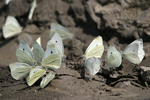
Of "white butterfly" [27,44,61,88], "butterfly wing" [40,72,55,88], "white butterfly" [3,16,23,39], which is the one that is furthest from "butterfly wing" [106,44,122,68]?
"white butterfly" [3,16,23,39]

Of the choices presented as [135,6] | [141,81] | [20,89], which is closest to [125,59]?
[141,81]

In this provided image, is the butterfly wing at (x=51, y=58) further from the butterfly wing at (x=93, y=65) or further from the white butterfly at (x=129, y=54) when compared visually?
the white butterfly at (x=129, y=54)

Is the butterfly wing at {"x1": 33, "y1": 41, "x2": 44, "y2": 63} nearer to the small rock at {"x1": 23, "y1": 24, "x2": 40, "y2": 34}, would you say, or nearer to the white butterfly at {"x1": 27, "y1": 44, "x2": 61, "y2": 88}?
the white butterfly at {"x1": 27, "y1": 44, "x2": 61, "y2": 88}

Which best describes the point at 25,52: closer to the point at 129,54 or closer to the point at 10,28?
the point at 129,54

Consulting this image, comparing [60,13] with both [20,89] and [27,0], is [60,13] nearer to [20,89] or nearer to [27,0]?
[27,0]

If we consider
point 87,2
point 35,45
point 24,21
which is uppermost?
point 87,2

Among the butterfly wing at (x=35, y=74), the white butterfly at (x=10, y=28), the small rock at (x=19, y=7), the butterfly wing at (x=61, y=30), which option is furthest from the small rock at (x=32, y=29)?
the butterfly wing at (x=35, y=74)

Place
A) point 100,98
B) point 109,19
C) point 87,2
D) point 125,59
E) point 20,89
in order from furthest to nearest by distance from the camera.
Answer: point 87,2, point 109,19, point 125,59, point 20,89, point 100,98
